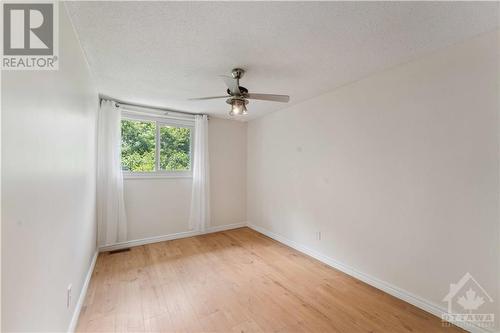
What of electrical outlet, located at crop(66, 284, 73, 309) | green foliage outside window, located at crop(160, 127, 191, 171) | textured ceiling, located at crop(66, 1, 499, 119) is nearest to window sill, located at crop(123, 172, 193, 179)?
green foliage outside window, located at crop(160, 127, 191, 171)

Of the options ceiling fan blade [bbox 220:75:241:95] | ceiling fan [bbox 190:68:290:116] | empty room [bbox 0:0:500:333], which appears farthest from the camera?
ceiling fan [bbox 190:68:290:116]

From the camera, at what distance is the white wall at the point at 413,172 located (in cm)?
166

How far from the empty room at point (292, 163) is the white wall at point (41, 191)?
11 mm

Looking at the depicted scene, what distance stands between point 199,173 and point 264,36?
2782 millimetres

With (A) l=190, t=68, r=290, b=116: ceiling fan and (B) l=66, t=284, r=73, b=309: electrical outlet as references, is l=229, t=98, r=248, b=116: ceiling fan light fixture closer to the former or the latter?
(A) l=190, t=68, r=290, b=116: ceiling fan

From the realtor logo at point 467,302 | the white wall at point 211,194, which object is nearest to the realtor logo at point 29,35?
the white wall at point 211,194

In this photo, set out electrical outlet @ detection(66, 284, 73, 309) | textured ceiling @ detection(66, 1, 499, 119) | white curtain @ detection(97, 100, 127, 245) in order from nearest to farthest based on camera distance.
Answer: textured ceiling @ detection(66, 1, 499, 119), electrical outlet @ detection(66, 284, 73, 309), white curtain @ detection(97, 100, 127, 245)

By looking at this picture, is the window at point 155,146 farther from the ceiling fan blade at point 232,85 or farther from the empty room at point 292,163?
the ceiling fan blade at point 232,85

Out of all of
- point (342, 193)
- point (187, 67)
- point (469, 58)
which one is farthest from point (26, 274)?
point (469, 58)

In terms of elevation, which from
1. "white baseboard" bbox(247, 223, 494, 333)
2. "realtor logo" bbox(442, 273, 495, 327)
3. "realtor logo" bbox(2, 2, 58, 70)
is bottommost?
"white baseboard" bbox(247, 223, 494, 333)

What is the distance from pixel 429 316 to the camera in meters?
1.88

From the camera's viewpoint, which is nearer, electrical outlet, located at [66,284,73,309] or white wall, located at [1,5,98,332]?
white wall, located at [1,5,98,332]

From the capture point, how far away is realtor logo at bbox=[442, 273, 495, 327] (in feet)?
5.43

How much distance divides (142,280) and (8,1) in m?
2.58
